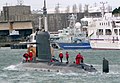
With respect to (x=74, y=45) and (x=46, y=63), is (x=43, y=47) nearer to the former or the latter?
(x=46, y=63)

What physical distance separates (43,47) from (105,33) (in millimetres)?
75396

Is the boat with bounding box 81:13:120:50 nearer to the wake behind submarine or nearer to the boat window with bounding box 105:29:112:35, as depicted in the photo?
the boat window with bounding box 105:29:112:35

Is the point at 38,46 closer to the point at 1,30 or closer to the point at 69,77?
the point at 69,77

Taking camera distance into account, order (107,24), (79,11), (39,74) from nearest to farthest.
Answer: (39,74)
(107,24)
(79,11)

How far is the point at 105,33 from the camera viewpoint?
120 meters

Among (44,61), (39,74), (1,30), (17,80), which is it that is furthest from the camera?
(1,30)

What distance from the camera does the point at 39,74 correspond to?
40094 millimetres

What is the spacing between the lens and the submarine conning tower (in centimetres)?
4506

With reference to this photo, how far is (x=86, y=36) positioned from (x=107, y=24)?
8.73m

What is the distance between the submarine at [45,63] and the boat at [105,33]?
6731cm

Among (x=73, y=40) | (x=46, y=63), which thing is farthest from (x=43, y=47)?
(x=73, y=40)

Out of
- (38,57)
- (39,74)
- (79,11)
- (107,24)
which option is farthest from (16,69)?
(79,11)

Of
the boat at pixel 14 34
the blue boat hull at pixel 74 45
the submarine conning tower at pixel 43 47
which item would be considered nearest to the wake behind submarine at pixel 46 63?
the submarine conning tower at pixel 43 47

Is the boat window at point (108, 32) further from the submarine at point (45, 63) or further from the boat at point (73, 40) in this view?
the submarine at point (45, 63)
